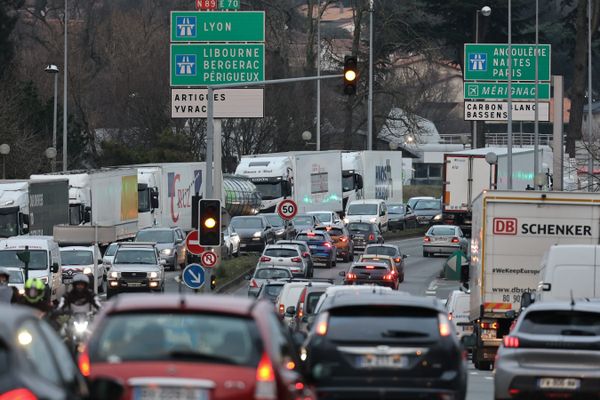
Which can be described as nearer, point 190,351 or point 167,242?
point 190,351

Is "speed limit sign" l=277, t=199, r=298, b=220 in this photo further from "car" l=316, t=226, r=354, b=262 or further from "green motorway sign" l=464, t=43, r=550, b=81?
"green motorway sign" l=464, t=43, r=550, b=81

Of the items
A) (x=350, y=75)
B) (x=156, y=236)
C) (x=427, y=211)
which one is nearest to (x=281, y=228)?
(x=156, y=236)

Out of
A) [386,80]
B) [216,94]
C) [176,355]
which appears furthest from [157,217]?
[176,355]

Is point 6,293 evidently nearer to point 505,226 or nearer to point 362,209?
point 505,226

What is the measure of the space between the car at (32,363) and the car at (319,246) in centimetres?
4921

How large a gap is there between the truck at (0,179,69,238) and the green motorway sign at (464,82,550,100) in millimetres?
15234

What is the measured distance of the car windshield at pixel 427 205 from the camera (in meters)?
84.4

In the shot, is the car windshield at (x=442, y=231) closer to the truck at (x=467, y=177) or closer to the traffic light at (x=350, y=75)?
the truck at (x=467, y=177)

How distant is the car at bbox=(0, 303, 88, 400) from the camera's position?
979 cm

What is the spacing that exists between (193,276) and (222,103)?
45.7ft

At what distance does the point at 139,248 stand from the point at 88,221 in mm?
8666

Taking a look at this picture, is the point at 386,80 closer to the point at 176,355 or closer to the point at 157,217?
the point at 157,217

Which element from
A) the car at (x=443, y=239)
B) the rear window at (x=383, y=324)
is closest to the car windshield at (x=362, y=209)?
the car at (x=443, y=239)

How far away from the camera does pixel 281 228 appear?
2633 inches
